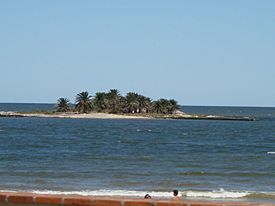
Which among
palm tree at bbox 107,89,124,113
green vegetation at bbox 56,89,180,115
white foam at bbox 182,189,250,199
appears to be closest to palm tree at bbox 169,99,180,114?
green vegetation at bbox 56,89,180,115

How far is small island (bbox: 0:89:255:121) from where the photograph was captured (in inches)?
6998

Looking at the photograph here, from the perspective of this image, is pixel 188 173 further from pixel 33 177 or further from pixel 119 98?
pixel 119 98

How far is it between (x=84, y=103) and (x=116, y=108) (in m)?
13.1

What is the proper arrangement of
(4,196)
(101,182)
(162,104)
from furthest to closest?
1. (162,104)
2. (101,182)
3. (4,196)

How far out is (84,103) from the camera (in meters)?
176

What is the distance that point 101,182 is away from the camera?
1278 inches

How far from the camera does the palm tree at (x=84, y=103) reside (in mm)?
170250

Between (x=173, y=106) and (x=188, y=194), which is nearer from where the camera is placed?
(x=188, y=194)

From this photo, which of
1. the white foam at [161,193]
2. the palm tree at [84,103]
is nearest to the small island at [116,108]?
the palm tree at [84,103]

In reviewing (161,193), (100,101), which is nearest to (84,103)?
(100,101)

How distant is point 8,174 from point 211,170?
14.5 metres

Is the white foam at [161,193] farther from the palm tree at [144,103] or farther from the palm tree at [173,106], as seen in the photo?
the palm tree at [173,106]

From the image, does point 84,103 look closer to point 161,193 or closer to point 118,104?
point 118,104

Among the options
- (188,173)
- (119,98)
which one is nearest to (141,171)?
(188,173)
